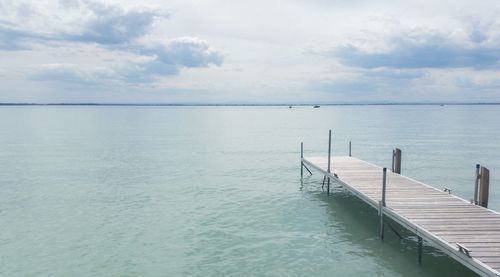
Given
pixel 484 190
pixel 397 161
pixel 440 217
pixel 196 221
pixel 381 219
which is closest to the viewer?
pixel 440 217

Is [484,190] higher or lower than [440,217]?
higher

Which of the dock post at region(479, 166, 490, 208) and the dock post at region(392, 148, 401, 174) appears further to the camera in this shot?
the dock post at region(392, 148, 401, 174)

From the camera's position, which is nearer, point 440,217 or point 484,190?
point 440,217

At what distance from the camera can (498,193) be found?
25.1m

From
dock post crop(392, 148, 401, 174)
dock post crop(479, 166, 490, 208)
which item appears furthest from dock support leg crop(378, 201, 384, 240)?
dock post crop(392, 148, 401, 174)

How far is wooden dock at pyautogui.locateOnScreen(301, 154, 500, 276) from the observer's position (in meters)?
11.1

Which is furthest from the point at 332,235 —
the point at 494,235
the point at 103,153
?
the point at 103,153

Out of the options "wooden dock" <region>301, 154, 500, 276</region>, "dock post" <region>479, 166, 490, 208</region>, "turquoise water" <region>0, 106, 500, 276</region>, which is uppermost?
"dock post" <region>479, 166, 490, 208</region>

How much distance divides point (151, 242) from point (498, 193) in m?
20.8

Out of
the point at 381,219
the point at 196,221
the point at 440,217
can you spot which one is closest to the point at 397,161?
the point at 381,219

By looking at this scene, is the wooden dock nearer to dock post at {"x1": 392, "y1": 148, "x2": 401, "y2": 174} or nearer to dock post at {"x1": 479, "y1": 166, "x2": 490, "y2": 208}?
dock post at {"x1": 479, "y1": 166, "x2": 490, "y2": 208}

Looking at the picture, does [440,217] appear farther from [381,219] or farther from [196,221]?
[196,221]

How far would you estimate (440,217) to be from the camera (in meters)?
14.5

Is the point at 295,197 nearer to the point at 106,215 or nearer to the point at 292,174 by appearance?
the point at 292,174
